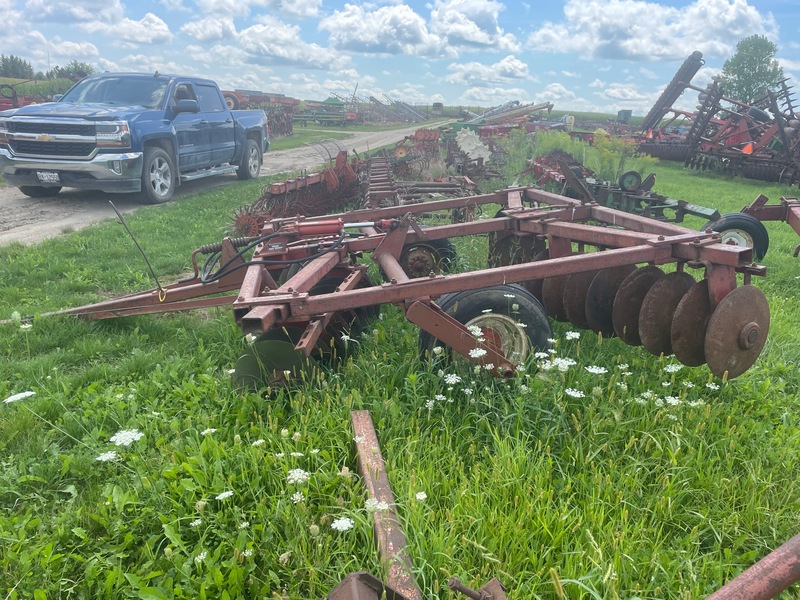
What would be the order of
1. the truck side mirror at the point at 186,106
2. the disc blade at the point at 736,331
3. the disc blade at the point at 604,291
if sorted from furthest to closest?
the truck side mirror at the point at 186,106 → the disc blade at the point at 604,291 → the disc blade at the point at 736,331

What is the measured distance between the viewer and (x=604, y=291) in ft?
12.7

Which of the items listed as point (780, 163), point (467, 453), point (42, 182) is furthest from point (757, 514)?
point (780, 163)

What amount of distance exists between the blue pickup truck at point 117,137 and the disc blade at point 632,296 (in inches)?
302

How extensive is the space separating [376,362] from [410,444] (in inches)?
32.1

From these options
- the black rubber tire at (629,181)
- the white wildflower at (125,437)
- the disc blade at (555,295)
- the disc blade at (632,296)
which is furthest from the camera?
the black rubber tire at (629,181)

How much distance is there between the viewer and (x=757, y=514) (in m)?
2.39

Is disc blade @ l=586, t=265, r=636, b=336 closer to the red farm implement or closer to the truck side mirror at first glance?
the red farm implement

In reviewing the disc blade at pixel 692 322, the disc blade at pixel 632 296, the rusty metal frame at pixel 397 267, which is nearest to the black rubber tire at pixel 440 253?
the rusty metal frame at pixel 397 267

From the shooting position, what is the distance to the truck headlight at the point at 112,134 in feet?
27.8

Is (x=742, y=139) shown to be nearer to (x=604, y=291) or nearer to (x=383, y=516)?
(x=604, y=291)

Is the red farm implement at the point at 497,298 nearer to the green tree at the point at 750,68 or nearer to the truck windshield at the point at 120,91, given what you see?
the truck windshield at the point at 120,91

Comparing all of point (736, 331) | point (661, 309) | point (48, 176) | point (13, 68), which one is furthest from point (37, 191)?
point (13, 68)

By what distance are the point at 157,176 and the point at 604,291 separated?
8069 mm

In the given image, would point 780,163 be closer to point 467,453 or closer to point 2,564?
point 467,453
